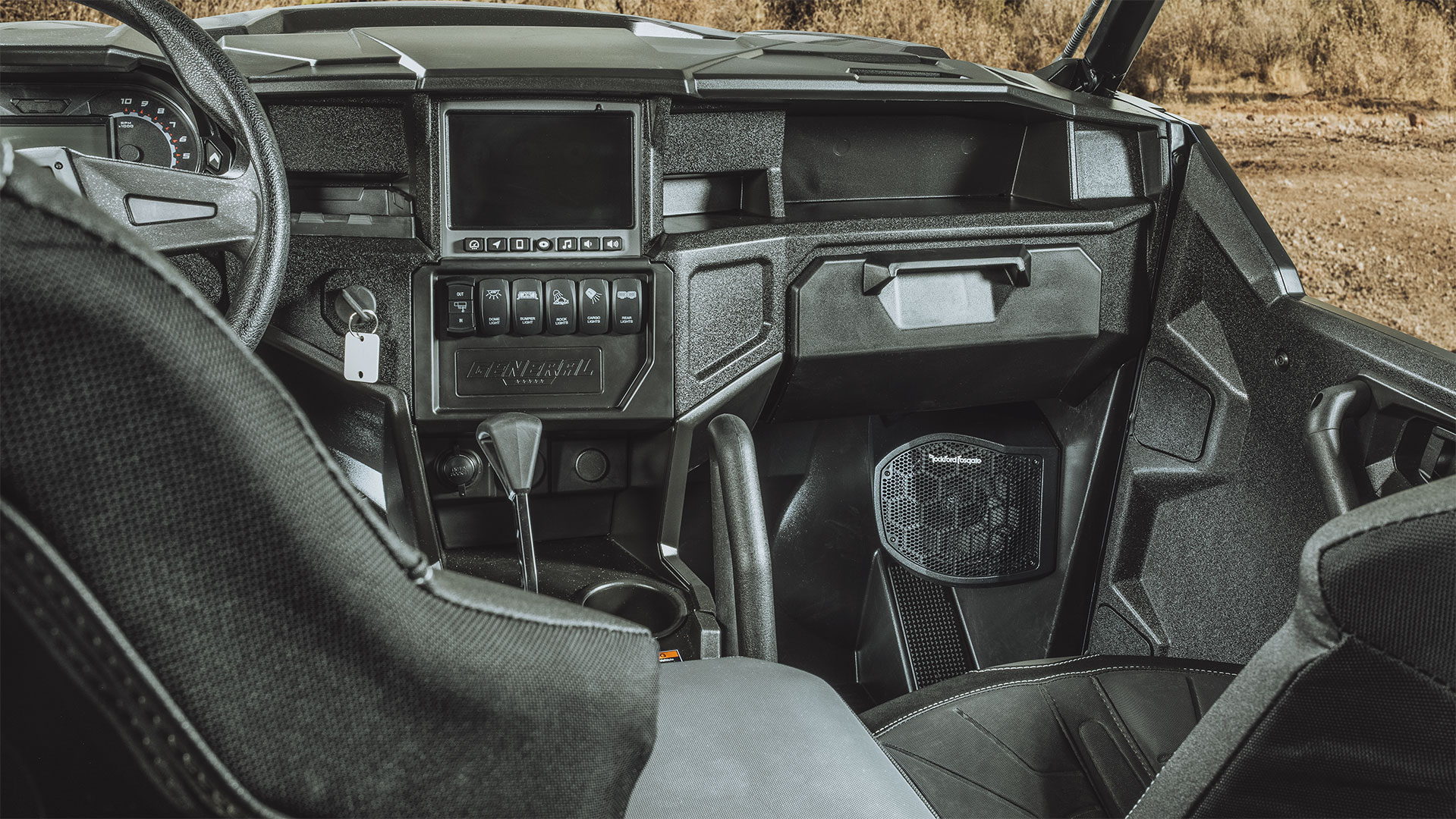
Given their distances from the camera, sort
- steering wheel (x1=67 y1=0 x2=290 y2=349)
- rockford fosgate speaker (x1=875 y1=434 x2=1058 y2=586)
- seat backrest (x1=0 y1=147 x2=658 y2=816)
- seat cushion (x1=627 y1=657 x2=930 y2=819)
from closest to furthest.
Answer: seat backrest (x1=0 y1=147 x2=658 y2=816), seat cushion (x1=627 y1=657 x2=930 y2=819), steering wheel (x1=67 y1=0 x2=290 y2=349), rockford fosgate speaker (x1=875 y1=434 x2=1058 y2=586)

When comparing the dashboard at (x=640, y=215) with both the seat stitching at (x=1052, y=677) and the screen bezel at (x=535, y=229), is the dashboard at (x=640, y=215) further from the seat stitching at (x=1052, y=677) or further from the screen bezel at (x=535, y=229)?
the seat stitching at (x=1052, y=677)

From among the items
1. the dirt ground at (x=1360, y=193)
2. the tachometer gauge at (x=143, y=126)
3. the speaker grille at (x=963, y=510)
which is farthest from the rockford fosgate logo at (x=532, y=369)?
the dirt ground at (x=1360, y=193)

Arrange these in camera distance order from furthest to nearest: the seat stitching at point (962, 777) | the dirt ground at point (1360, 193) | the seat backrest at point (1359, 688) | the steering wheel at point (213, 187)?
the dirt ground at point (1360, 193) → the seat stitching at point (962, 777) → the steering wheel at point (213, 187) → the seat backrest at point (1359, 688)

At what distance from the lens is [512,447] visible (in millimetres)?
1224

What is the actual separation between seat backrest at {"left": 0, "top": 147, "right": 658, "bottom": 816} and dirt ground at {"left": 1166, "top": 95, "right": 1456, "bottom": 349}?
2436mm

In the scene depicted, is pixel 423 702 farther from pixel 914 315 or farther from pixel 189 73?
pixel 914 315

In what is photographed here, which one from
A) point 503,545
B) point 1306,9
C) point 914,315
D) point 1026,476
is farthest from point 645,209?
point 1306,9

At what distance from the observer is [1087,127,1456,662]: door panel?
127 centimetres

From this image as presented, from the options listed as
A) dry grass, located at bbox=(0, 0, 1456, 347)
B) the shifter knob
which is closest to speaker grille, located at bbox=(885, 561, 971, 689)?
the shifter knob

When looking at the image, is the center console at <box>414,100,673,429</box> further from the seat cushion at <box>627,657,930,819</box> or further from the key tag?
the seat cushion at <box>627,657,930,819</box>

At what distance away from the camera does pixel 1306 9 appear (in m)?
2.46

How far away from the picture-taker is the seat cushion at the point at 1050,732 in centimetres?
114

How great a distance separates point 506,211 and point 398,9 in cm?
51

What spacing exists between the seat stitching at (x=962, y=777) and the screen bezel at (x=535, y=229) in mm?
709
